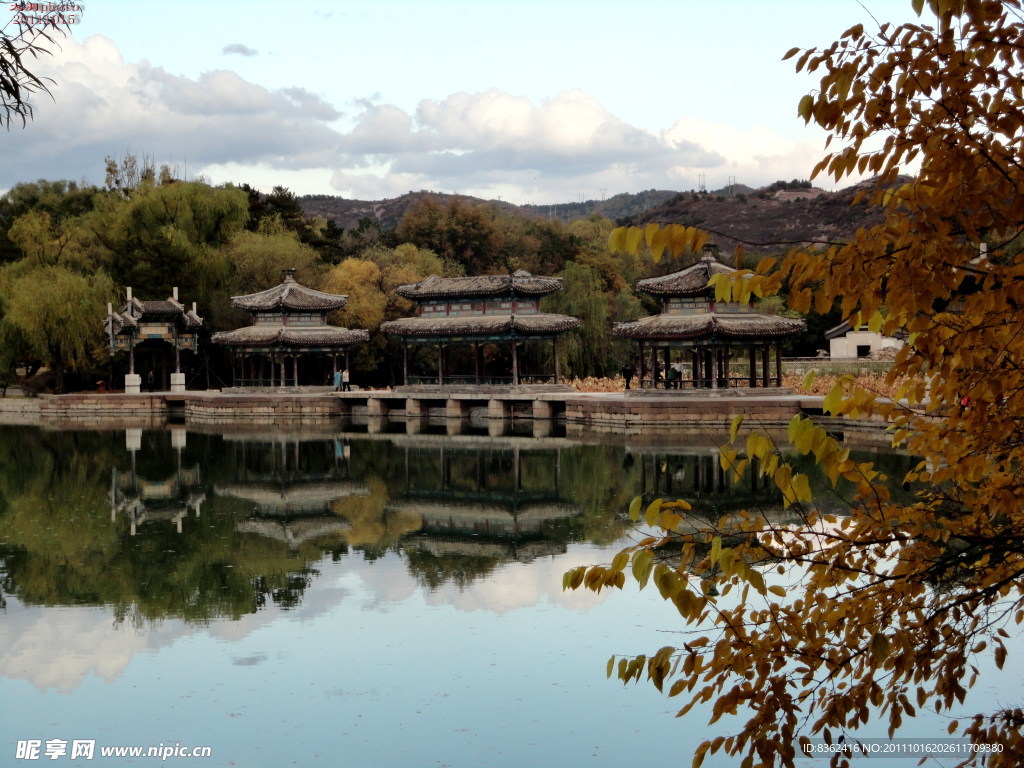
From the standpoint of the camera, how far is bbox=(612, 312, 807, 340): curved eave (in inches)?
1190

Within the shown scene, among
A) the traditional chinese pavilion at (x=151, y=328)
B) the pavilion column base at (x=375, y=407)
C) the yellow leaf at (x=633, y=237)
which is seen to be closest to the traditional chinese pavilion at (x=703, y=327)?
the pavilion column base at (x=375, y=407)

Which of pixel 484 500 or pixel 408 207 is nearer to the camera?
pixel 484 500

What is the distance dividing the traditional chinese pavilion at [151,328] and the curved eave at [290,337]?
7.30ft

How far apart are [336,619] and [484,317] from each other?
24438 millimetres

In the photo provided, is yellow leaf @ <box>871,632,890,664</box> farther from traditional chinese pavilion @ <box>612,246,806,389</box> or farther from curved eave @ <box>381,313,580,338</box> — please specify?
curved eave @ <box>381,313,580,338</box>

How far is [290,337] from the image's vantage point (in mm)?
37031

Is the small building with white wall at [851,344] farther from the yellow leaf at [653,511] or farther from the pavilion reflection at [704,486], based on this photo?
the yellow leaf at [653,511]

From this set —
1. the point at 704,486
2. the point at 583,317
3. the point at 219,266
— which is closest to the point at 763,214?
the point at 583,317

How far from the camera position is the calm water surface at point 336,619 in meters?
7.47

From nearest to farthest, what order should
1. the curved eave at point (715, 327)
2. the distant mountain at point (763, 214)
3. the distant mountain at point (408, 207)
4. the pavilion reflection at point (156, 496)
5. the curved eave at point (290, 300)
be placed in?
1. the pavilion reflection at point (156, 496)
2. the curved eave at point (715, 327)
3. the curved eave at point (290, 300)
4. the distant mountain at point (763, 214)
5. the distant mountain at point (408, 207)

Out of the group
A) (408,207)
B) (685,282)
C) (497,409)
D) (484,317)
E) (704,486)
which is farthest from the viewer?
(408,207)

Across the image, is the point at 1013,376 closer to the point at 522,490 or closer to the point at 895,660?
the point at 895,660

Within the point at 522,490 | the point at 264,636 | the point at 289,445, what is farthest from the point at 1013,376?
the point at 289,445

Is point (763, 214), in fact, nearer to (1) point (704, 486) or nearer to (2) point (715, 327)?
(2) point (715, 327)
